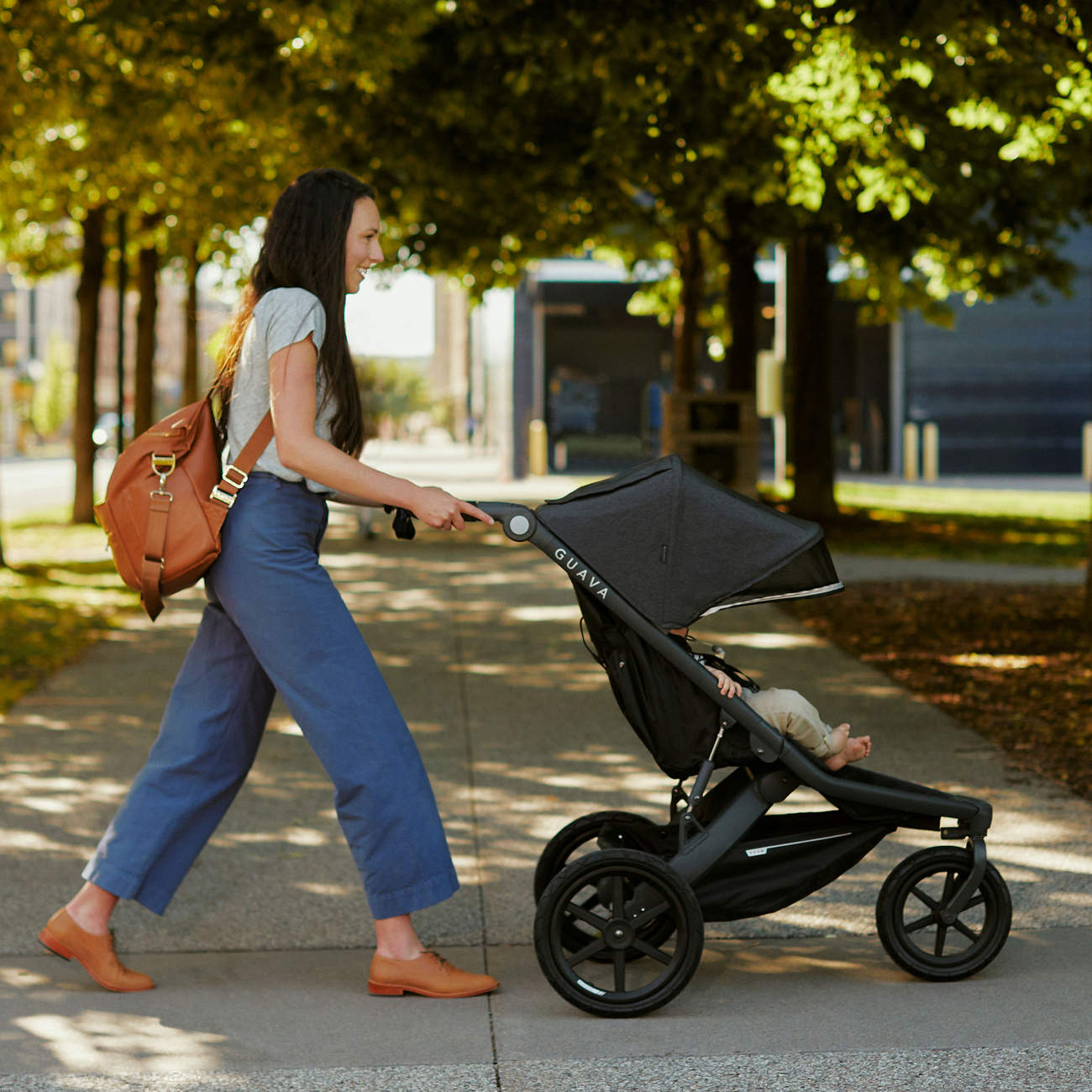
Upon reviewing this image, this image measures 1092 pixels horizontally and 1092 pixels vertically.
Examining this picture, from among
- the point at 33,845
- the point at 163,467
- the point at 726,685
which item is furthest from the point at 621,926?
the point at 33,845

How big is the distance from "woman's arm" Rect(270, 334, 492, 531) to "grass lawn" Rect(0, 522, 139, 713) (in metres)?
4.57

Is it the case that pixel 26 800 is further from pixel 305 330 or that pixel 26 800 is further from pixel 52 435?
pixel 52 435

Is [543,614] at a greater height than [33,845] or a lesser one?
greater

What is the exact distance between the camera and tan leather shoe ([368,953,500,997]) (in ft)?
12.5

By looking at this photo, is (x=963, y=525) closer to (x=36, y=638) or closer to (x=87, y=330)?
(x=87, y=330)

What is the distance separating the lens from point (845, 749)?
385 centimetres

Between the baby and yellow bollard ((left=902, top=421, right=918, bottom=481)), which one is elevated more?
yellow bollard ((left=902, top=421, right=918, bottom=481))

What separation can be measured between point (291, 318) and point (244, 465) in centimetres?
37

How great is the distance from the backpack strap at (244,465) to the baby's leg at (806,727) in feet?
4.32

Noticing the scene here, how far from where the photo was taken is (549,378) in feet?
117

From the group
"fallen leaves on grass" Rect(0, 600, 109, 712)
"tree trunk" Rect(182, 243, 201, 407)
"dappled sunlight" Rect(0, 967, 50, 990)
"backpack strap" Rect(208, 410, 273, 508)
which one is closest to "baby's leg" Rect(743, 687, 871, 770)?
→ "backpack strap" Rect(208, 410, 273, 508)

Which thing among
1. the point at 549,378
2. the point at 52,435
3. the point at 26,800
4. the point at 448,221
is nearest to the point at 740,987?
the point at 26,800

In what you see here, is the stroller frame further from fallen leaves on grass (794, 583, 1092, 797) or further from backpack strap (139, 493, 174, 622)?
fallen leaves on grass (794, 583, 1092, 797)

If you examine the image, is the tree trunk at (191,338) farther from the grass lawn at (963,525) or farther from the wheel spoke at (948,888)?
the wheel spoke at (948,888)
